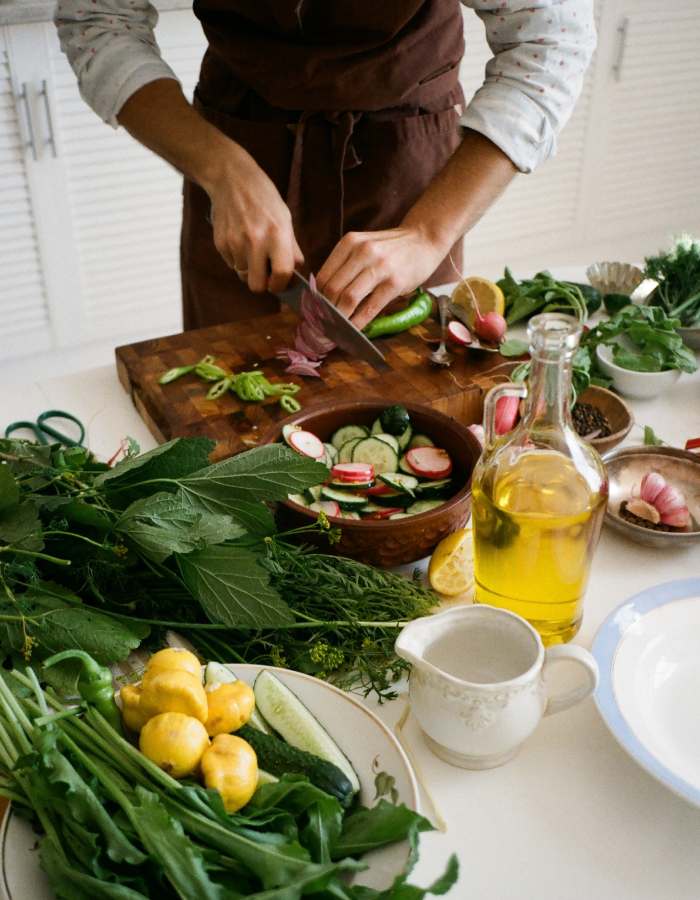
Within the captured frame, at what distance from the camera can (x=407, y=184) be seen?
168cm

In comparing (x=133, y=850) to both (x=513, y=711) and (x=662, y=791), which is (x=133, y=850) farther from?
(x=662, y=791)

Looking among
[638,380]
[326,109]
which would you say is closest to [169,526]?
[638,380]

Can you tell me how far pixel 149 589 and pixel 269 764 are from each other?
27cm

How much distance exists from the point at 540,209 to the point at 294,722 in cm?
317

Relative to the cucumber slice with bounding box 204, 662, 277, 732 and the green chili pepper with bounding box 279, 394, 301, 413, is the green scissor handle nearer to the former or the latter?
the green chili pepper with bounding box 279, 394, 301, 413

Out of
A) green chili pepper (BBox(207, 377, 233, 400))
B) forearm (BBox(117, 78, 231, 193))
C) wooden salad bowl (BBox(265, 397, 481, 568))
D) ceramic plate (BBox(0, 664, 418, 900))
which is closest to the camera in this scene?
ceramic plate (BBox(0, 664, 418, 900))

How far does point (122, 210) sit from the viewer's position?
9.53 ft

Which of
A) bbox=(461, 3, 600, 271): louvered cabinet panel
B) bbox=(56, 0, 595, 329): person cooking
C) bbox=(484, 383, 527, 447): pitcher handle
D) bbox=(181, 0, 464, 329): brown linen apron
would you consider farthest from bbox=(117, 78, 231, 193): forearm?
bbox=(461, 3, 600, 271): louvered cabinet panel

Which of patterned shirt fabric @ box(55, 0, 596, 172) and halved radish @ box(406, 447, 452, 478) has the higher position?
patterned shirt fabric @ box(55, 0, 596, 172)

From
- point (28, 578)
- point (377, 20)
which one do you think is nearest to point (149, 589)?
point (28, 578)

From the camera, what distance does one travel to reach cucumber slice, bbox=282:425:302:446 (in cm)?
107

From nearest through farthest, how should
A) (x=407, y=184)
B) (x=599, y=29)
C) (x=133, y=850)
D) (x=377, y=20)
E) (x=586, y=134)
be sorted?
(x=133, y=850) < (x=377, y=20) < (x=407, y=184) < (x=599, y=29) < (x=586, y=134)

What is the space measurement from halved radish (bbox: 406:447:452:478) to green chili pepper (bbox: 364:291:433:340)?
1.30 feet

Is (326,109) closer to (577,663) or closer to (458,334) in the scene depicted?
(458,334)
